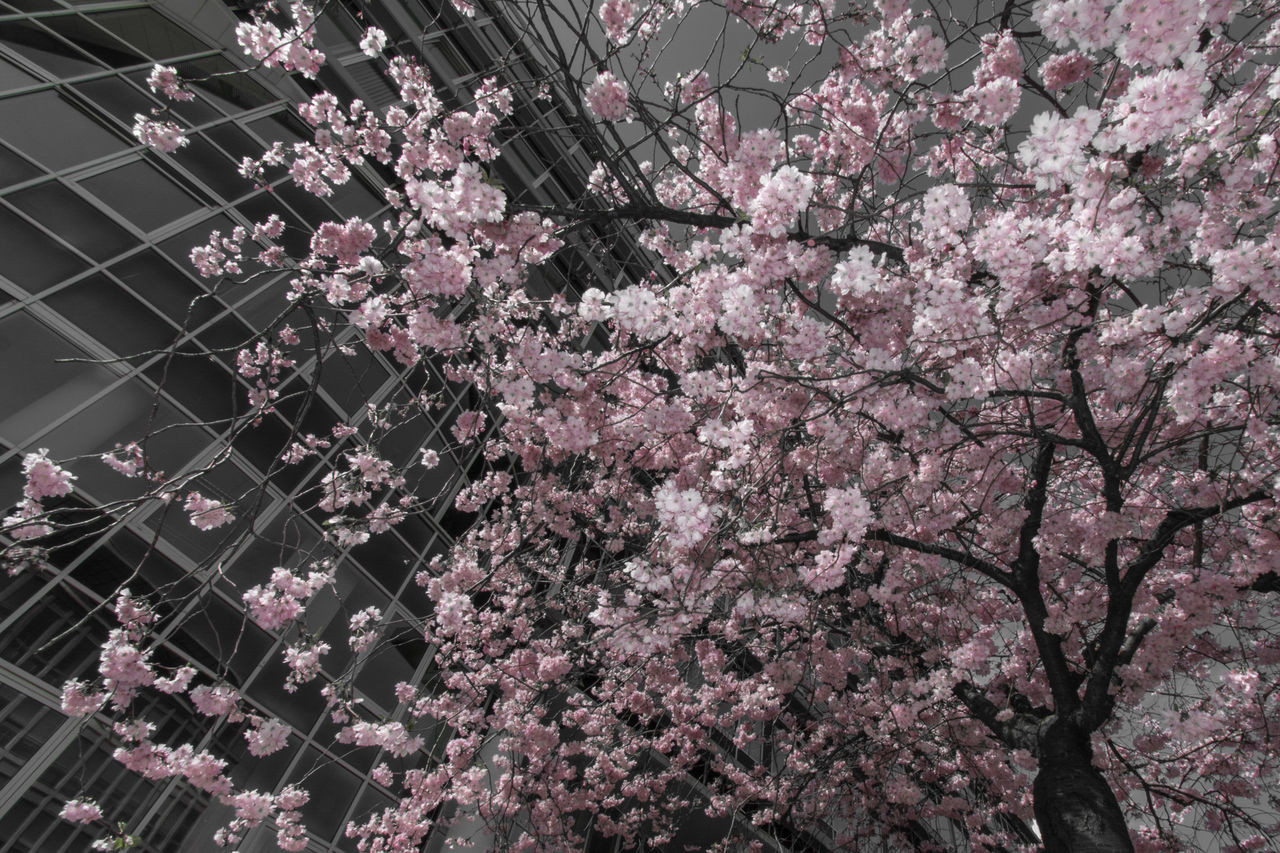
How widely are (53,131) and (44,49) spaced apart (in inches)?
41.1

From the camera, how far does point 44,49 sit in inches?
257

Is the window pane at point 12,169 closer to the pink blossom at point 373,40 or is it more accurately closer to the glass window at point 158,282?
the glass window at point 158,282

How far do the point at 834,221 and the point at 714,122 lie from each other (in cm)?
129

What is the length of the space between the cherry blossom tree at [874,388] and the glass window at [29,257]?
1326mm

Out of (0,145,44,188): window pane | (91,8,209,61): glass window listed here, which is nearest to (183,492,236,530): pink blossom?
(0,145,44,188): window pane

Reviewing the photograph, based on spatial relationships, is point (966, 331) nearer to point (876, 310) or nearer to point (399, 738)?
point (876, 310)

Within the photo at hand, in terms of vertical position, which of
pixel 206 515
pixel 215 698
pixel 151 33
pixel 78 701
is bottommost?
pixel 78 701

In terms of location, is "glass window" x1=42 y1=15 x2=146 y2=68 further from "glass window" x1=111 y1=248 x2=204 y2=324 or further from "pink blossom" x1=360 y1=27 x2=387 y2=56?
"pink blossom" x1=360 y1=27 x2=387 y2=56

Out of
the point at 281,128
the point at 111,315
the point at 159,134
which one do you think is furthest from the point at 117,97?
the point at 159,134

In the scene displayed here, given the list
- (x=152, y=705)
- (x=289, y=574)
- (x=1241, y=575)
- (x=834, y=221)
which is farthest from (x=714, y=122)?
(x=152, y=705)

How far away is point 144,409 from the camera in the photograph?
6.40 metres

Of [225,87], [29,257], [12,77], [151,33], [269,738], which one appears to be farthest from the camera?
[225,87]

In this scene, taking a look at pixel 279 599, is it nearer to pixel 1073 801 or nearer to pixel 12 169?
pixel 12 169

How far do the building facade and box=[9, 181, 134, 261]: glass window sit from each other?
0.6 inches
